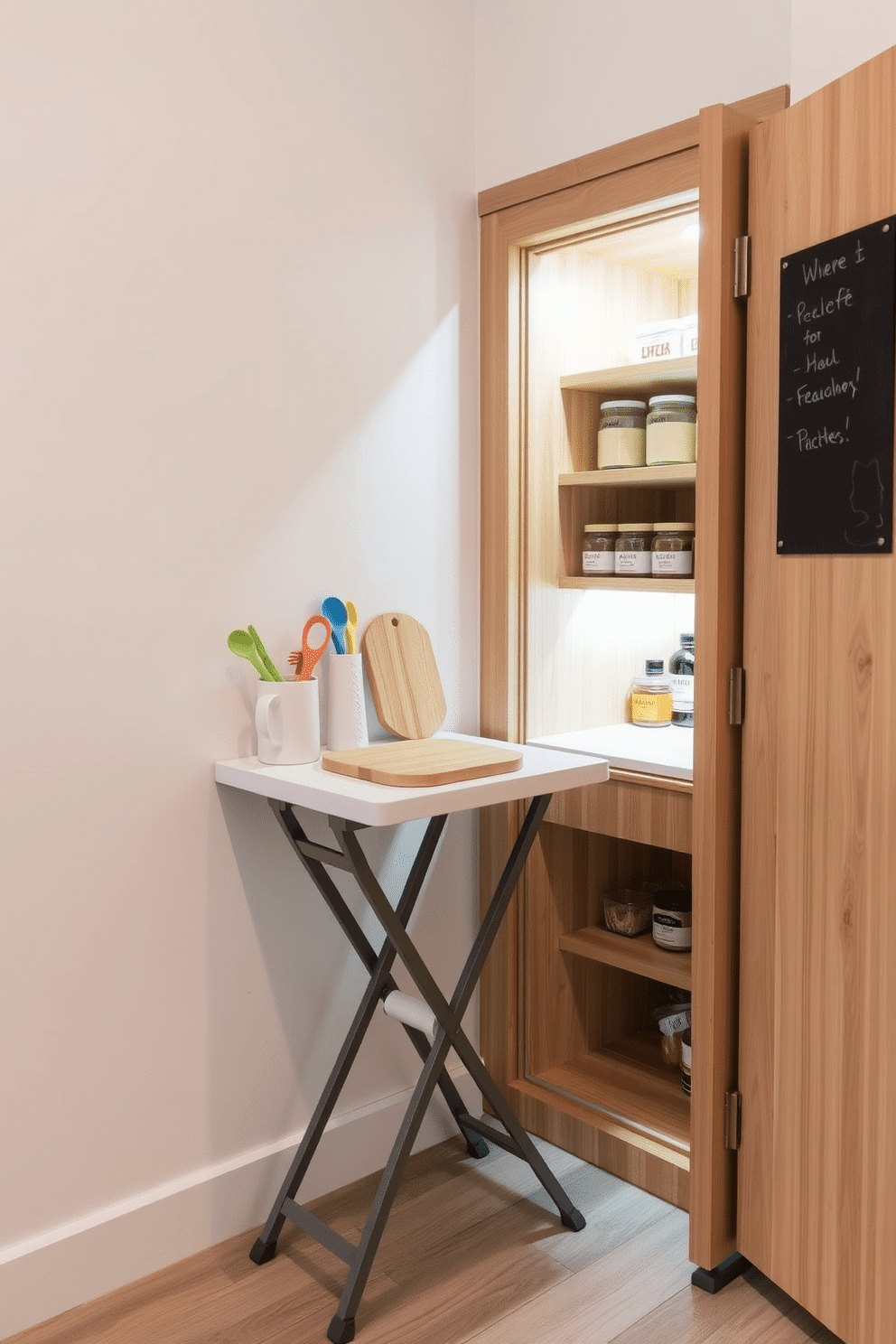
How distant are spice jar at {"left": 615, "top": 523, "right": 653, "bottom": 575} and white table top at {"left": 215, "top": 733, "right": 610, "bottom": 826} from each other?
1.72 ft

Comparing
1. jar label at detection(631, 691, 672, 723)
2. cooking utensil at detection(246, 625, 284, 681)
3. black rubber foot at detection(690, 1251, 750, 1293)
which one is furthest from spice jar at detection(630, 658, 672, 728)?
black rubber foot at detection(690, 1251, 750, 1293)

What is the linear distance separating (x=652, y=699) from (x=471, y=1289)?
53.0 inches

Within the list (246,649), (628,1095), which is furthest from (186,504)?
(628,1095)

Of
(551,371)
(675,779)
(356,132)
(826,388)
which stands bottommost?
(675,779)

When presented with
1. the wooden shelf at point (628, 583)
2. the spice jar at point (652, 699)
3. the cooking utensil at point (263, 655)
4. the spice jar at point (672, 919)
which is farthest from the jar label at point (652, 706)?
the cooking utensil at point (263, 655)

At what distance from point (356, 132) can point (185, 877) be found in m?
1.51

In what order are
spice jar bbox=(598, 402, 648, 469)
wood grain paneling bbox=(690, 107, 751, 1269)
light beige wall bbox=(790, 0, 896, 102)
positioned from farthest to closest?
spice jar bbox=(598, 402, 648, 469)
wood grain paneling bbox=(690, 107, 751, 1269)
light beige wall bbox=(790, 0, 896, 102)

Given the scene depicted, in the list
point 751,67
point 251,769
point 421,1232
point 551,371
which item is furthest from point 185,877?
point 751,67

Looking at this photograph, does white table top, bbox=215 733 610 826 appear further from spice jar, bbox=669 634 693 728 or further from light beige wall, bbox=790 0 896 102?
light beige wall, bbox=790 0 896 102

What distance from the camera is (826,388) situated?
1.68 m

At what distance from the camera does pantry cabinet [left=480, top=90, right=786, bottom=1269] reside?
193cm

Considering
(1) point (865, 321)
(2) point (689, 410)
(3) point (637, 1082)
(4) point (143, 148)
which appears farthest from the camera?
(3) point (637, 1082)

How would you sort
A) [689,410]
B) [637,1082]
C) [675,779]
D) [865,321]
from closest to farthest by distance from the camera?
[865,321] → [675,779] → [689,410] → [637,1082]

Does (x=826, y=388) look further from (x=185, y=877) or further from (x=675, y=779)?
(x=185, y=877)
